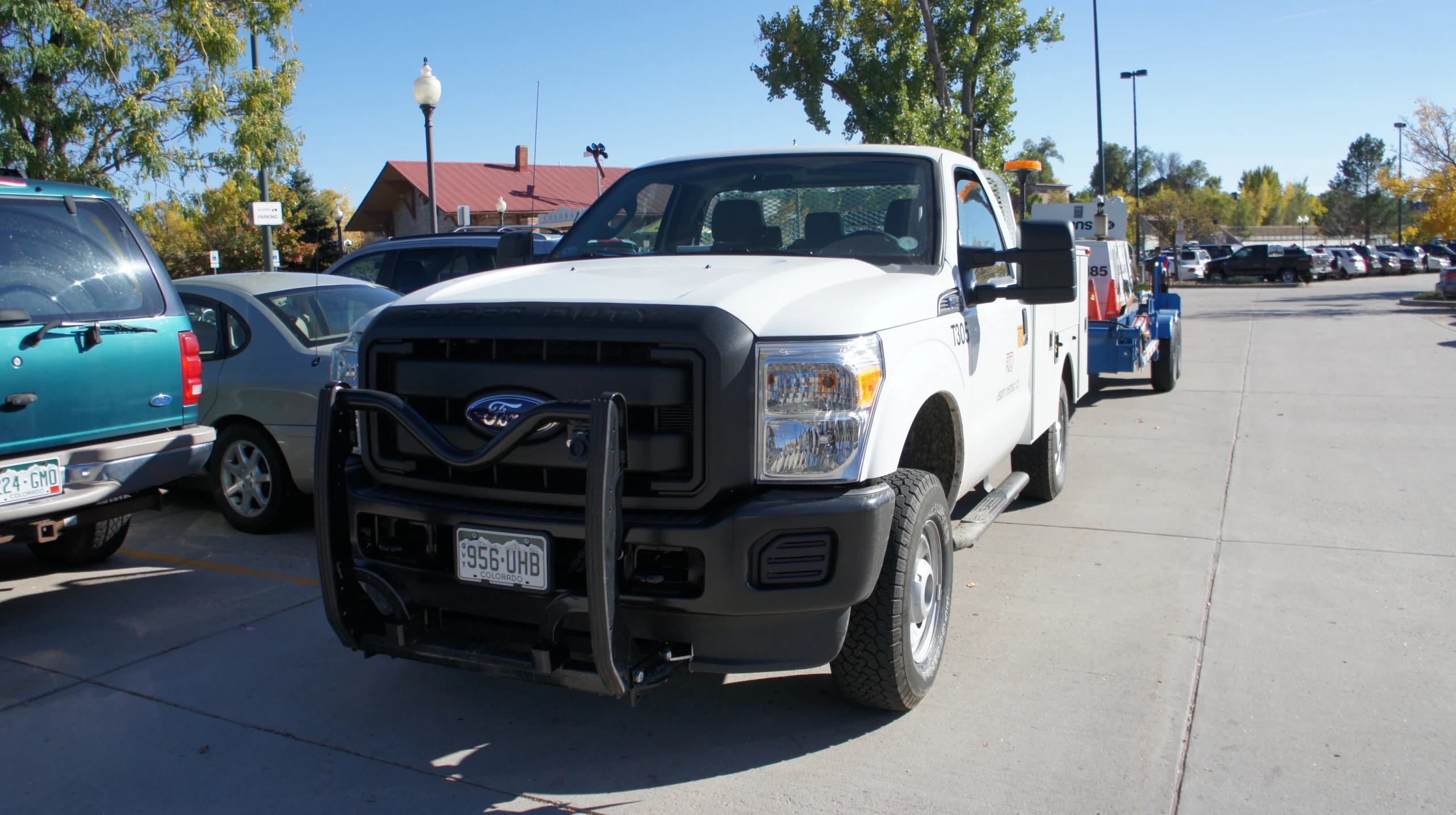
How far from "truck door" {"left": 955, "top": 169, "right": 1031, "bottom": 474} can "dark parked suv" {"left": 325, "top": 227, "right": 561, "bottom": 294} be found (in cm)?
454

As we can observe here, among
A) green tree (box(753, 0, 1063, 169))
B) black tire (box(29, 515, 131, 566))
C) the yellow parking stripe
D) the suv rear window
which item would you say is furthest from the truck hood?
green tree (box(753, 0, 1063, 169))

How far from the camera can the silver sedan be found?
623cm

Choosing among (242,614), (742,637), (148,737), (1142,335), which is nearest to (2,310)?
(242,614)

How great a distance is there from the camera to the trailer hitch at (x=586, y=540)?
115 inches

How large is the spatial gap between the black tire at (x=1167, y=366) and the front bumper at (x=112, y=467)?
1006 centimetres

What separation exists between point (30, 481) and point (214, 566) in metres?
1.39

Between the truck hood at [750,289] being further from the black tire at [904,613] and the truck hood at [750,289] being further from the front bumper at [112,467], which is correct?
the front bumper at [112,467]

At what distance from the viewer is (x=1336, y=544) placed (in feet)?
19.6

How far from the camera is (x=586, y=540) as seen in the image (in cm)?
294

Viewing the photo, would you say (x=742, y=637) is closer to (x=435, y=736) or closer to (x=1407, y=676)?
(x=435, y=736)

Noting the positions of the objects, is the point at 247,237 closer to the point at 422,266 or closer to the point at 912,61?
the point at 912,61

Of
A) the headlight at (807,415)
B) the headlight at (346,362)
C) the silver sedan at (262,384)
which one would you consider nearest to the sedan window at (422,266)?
the silver sedan at (262,384)

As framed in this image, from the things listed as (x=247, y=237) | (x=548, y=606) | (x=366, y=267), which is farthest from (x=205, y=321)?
(x=247, y=237)

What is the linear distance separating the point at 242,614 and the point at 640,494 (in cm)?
284
